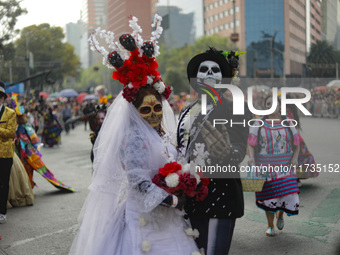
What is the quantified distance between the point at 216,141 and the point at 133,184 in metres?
0.65

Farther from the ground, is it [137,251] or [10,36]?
[10,36]

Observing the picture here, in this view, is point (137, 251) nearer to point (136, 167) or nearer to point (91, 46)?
point (136, 167)

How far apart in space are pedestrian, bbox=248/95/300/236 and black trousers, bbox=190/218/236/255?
2.39 metres

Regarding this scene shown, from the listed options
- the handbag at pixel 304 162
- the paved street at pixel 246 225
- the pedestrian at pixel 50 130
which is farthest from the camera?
the pedestrian at pixel 50 130

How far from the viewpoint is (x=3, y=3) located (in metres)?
19.9

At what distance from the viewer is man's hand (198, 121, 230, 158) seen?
313 centimetres

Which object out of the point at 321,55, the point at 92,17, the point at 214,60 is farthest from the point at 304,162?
the point at 321,55

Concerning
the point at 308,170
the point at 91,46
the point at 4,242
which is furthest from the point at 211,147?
the point at 308,170

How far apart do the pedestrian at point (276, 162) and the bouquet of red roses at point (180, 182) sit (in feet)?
8.48

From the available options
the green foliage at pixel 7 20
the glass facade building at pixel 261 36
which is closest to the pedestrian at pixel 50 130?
the green foliage at pixel 7 20

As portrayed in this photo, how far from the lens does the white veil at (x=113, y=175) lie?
10.7 ft

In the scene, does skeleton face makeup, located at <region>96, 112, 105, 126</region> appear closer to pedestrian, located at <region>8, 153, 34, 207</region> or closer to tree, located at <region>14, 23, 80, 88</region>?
pedestrian, located at <region>8, 153, 34, 207</region>

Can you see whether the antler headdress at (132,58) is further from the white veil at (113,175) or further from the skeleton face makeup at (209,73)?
the skeleton face makeup at (209,73)

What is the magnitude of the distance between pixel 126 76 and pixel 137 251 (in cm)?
126
